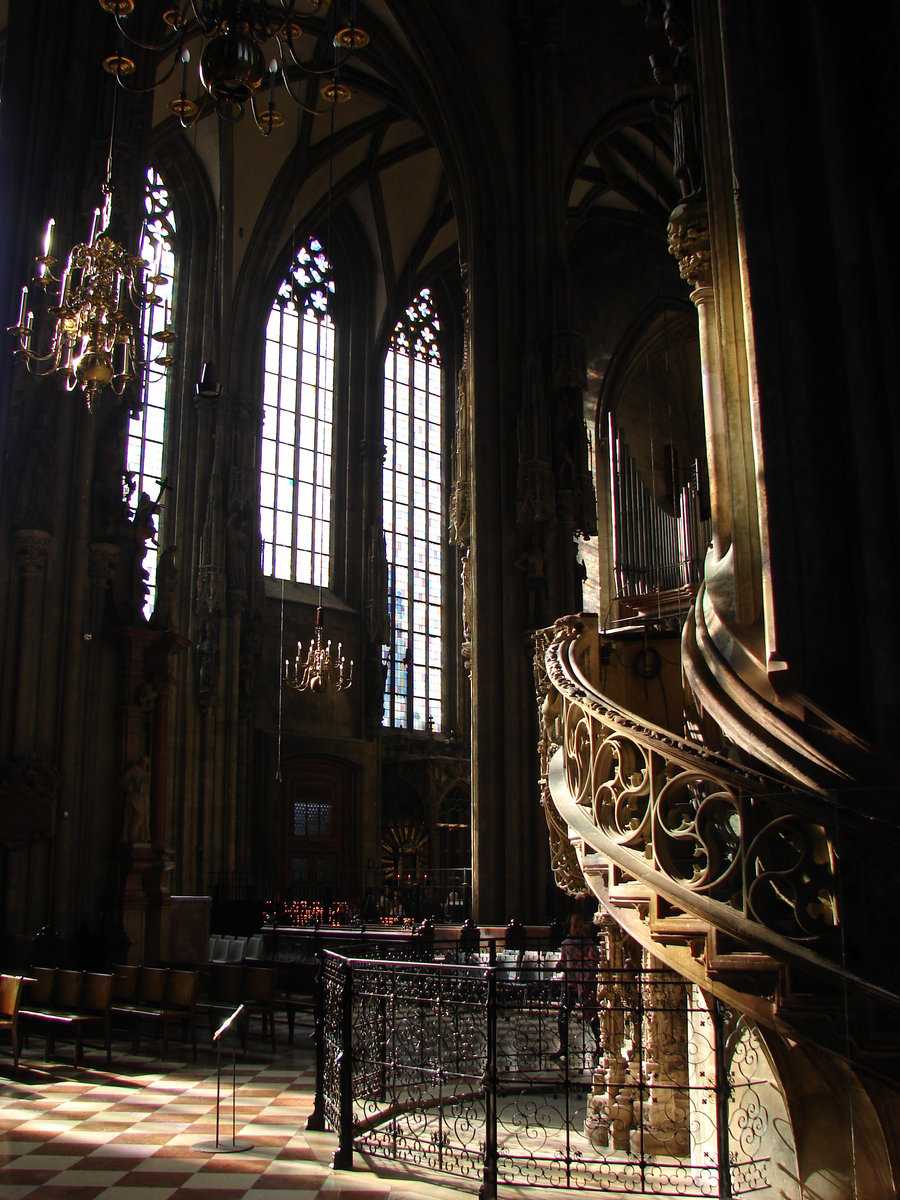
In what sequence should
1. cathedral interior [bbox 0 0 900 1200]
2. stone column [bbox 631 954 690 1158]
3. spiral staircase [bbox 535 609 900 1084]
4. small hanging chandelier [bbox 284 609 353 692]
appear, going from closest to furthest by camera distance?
spiral staircase [bbox 535 609 900 1084] < cathedral interior [bbox 0 0 900 1200] < stone column [bbox 631 954 690 1158] < small hanging chandelier [bbox 284 609 353 692]

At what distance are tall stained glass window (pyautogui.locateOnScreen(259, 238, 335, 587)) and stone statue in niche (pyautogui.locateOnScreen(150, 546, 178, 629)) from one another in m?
8.70

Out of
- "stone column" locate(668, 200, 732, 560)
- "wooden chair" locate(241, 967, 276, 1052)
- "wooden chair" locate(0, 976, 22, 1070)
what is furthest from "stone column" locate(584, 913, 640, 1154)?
"wooden chair" locate(0, 976, 22, 1070)

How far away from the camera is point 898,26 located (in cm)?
605

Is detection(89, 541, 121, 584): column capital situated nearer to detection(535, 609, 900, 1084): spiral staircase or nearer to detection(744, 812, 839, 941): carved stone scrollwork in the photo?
detection(535, 609, 900, 1084): spiral staircase

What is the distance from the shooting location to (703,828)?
4.84 metres

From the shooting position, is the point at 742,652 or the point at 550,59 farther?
the point at 550,59

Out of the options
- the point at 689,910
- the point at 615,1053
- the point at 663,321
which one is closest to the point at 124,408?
the point at 615,1053

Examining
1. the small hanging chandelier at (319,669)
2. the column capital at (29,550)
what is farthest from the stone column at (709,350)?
the small hanging chandelier at (319,669)

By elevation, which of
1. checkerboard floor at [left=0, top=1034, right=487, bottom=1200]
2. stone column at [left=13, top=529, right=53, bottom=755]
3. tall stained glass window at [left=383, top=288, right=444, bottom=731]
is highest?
tall stained glass window at [left=383, top=288, right=444, bottom=731]

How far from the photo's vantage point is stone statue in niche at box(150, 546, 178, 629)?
554 inches

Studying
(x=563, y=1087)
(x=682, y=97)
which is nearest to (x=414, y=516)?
(x=682, y=97)

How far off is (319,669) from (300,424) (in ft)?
23.8

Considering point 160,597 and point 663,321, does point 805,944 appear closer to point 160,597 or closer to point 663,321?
Result: point 160,597

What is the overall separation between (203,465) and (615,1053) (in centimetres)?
1643
